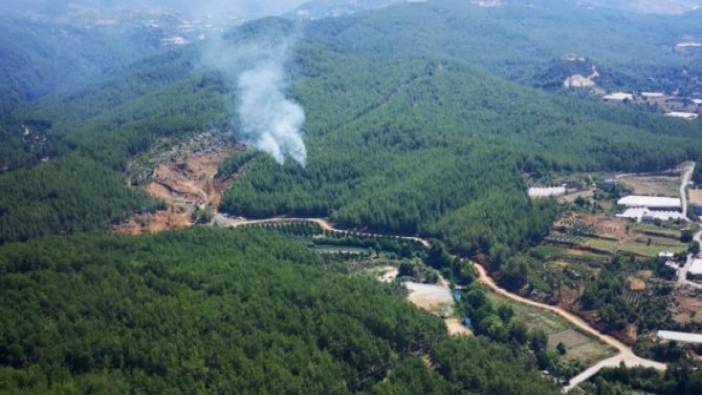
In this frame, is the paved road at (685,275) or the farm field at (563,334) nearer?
the farm field at (563,334)

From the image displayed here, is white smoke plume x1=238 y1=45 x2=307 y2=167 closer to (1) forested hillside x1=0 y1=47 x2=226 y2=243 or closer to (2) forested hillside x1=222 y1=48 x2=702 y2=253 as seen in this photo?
(2) forested hillside x1=222 y1=48 x2=702 y2=253

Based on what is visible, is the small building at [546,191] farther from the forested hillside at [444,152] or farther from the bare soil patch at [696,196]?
the bare soil patch at [696,196]

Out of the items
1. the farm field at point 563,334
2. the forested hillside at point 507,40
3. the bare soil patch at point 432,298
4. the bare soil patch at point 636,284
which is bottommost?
the forested hillside at point 507,40

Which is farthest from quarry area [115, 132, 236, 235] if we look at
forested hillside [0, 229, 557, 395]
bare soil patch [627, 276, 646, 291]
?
bare soil patch [627, 276, 646, 291]

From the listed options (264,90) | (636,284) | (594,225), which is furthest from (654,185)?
(264,90)

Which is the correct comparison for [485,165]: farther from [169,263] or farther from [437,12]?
[437,12]

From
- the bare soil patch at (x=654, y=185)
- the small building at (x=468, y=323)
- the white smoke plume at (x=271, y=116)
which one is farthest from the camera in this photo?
the white smoke plume at (x=271, y=116)

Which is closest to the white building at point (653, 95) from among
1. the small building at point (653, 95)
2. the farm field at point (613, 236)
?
the small building at point (653, 95)
